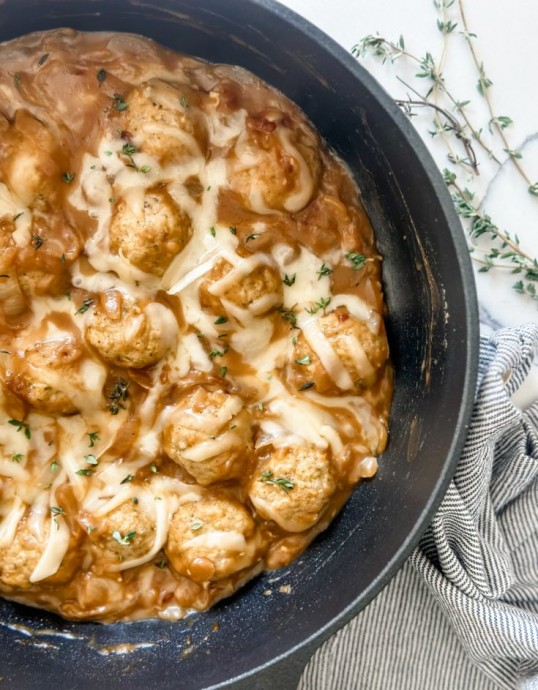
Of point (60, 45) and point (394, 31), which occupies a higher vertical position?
point (394, 31)

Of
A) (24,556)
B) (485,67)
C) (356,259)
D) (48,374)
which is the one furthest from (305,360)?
(485,67)

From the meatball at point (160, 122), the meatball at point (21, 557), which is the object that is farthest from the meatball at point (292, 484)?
the meatball at point (160, 122)

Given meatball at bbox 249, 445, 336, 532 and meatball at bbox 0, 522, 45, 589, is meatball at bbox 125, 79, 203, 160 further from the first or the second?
meatball at bbox 0, 522, 45, 589

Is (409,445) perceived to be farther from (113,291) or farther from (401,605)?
(113,291)

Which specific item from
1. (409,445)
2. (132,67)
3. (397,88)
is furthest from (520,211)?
(132,67)

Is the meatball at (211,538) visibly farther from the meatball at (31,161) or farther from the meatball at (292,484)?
the meatball at (31,161)

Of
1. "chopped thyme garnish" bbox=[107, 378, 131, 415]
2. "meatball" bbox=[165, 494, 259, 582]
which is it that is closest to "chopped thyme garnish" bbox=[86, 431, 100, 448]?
"chopped thyme garnish" bbox=[107, 378, 131, 415]

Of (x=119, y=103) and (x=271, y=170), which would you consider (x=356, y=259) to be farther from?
(x=119, y=103)
